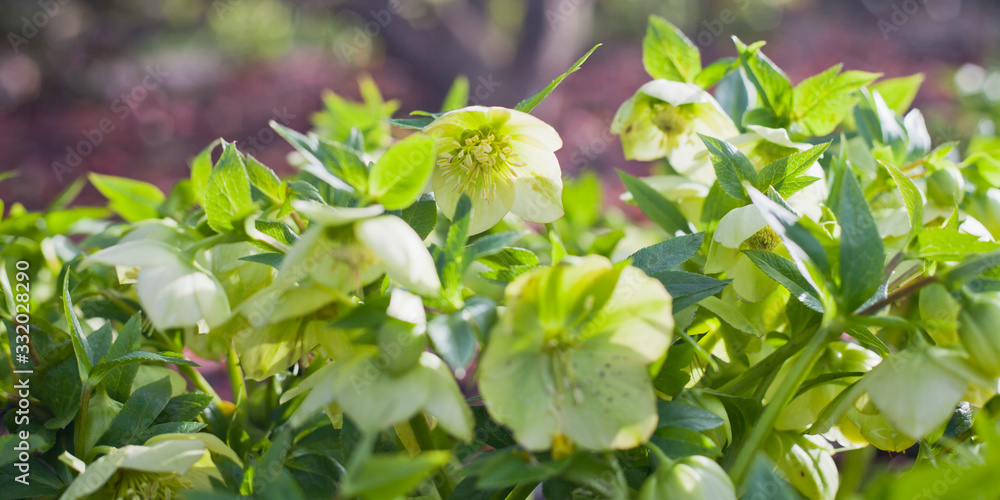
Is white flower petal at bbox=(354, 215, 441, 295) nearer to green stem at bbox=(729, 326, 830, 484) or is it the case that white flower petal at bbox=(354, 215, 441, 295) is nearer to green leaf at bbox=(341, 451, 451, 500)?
green leaf at bbox=(341, 451, 451, 500)

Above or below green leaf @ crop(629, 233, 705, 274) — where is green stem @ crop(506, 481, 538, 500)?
below

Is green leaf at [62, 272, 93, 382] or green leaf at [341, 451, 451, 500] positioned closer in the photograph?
green leaf at [341, 451, 451, 500]

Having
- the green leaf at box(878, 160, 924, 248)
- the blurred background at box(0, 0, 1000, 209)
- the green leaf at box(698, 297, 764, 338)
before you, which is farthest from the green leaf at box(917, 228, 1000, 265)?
the blurred background at box(0, 0, 1000, 209)

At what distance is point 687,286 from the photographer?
0.40 meters

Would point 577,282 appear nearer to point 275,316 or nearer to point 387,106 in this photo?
point 275,316

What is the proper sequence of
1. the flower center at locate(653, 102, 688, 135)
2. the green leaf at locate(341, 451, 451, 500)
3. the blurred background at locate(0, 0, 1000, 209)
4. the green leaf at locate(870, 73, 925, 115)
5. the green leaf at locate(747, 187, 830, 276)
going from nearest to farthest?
1. the green leaf at locate(341, 451, 451, 500)
2. the green leaf at locate(747, 187, 830, 276)
3. the flower center at locate(653, 102, 688, 135)
4. the green leaf at locate(870, 73, 925, 115)
5. the blurred background at locate(0, 0, 1000, 209)

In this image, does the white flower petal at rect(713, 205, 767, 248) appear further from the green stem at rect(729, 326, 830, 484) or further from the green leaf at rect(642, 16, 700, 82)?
the green leaf at rect(642, 16, 700, 82)

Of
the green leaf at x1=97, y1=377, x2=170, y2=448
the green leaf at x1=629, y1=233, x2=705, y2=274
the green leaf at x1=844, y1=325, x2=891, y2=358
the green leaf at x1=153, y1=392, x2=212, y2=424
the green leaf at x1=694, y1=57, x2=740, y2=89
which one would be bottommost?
the green leaf at x1=153, y1=392, x2=212, y2=424

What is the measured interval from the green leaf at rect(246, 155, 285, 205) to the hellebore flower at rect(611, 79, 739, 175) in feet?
0.98

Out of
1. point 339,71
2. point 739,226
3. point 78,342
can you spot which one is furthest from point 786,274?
point 339,71

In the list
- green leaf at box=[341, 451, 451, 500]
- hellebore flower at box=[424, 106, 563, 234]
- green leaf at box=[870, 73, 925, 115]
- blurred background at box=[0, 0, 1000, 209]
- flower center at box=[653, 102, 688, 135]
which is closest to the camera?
green leaf at box=[341, 451, 451, 500]

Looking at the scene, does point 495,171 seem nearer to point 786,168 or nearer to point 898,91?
point 786,168

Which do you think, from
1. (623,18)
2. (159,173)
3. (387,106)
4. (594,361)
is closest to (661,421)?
(594,361)

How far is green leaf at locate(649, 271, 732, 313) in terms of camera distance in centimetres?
39
